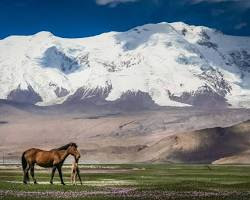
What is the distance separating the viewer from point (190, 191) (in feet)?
140

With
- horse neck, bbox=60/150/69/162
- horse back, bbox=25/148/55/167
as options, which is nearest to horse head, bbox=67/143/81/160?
horse neck, bbox=60/150/69/162

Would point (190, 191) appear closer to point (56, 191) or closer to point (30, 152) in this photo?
point (56, 191)

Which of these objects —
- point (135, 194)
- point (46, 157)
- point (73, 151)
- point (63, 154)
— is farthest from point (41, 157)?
point (135, 194)

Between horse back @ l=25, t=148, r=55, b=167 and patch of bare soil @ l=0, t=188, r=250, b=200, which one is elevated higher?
horse back @ l=25, t=148, r=55, b=167

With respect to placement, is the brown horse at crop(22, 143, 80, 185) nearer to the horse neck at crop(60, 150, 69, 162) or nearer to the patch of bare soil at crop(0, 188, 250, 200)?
the horse neck at crop(60, 150, 69, 162)

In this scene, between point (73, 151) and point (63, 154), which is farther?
point (73, 151)

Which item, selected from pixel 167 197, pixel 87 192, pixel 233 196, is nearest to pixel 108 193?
pixel 87 192

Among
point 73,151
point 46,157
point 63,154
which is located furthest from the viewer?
point 73,151

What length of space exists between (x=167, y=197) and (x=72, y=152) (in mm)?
12455

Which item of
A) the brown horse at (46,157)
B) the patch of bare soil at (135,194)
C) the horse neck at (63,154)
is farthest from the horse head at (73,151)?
the patch of bare soil at (135,194)

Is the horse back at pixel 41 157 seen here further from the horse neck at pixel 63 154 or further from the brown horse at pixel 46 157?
the horse neck at pixel 63 154

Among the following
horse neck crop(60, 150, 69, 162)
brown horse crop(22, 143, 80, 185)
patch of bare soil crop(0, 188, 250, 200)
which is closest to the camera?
patch of bare soil crop(0, 188, 250, 200)

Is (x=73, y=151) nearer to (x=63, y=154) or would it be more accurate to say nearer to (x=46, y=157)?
(x=63, y=154)

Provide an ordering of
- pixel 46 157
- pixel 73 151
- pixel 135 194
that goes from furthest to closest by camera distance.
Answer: pixel 73 151, pixel 46 157, pixel 135 194
